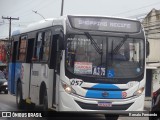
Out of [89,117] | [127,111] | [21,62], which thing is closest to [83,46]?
[127,111]

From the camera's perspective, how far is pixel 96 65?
12.5 m

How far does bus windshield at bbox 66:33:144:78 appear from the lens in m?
12.4

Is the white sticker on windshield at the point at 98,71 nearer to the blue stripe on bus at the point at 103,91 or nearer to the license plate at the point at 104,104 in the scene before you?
the blue stripe on bus at the point at 103,91

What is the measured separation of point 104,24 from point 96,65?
1243 mm

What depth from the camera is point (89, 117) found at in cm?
1548

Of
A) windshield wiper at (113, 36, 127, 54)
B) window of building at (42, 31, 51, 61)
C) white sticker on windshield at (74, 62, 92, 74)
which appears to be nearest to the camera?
white sticker on windshield at (74, 62, 92, 74)

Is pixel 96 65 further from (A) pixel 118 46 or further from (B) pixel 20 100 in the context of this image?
(B) pixel 20 100

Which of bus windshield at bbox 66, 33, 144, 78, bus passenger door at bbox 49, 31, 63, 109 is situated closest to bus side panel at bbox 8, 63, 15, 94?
bus passenger door at bbox 49, 31, 63, 109

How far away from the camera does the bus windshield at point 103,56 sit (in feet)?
40.8

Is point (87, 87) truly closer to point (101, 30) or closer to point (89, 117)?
point (101, 30)

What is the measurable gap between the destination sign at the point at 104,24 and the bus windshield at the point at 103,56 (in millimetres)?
272

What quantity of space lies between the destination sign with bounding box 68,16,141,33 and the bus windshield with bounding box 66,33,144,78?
272mm

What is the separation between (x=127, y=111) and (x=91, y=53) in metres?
1.88

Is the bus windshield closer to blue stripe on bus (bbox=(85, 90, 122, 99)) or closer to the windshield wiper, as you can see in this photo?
the windshield wiper
